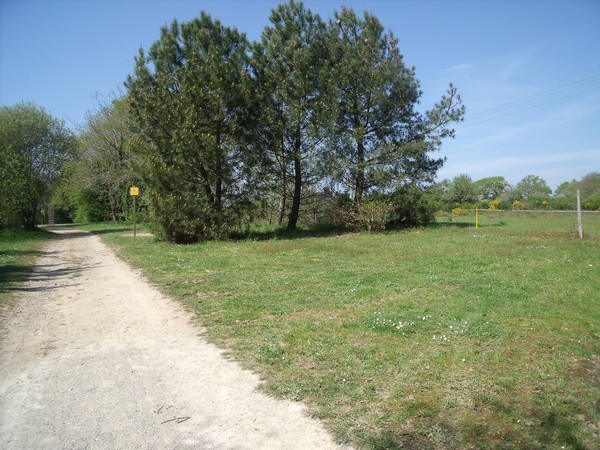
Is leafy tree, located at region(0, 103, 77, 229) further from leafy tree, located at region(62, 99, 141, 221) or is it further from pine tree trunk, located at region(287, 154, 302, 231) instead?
pine tree trunk, located at region(287, 154, 302, 231)

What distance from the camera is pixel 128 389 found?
4.14m

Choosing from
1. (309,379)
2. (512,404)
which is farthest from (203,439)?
(512,404)

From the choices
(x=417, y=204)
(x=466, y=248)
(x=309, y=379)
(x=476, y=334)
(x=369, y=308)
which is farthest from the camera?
(x=417, y=204)

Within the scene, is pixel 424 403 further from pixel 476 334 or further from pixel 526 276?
pixel 526 276

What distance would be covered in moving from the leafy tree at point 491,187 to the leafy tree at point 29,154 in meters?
73.7

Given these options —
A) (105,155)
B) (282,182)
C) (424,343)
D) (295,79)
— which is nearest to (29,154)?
(105,155)

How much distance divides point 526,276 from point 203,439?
8240 mm

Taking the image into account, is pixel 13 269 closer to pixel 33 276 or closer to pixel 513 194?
pixel 33 276

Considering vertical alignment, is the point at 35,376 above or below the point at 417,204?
below

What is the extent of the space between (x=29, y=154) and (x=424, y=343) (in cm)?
3161

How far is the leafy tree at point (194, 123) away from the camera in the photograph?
18797 mm

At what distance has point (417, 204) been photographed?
23562 millimetres

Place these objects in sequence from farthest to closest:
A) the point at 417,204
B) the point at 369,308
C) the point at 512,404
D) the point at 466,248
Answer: the point at 417,204
the point at 466,248
the point at 369,308
the point at 512,404

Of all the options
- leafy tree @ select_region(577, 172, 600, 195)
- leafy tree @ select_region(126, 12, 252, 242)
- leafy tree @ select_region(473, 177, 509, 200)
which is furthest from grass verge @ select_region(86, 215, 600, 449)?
leafy tree @ select_region(473, 177, 509, 200)
